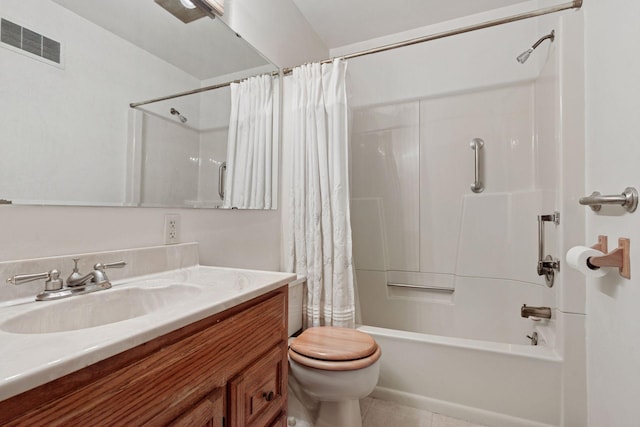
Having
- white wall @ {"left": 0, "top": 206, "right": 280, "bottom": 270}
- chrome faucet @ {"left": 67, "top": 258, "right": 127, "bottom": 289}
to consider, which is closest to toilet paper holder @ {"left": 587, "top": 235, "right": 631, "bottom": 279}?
white wall @ {"left": 0, "top": 206, "right": 280, "bottom": 270}

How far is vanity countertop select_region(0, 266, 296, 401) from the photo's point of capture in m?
0.39

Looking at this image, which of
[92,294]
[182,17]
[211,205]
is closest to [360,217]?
[211,205]

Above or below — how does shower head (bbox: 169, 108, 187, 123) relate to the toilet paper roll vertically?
above

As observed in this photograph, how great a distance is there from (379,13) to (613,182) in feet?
5.81

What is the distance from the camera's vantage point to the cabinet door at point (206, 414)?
604 mm

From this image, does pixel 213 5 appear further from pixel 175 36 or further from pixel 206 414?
pixel 206 414

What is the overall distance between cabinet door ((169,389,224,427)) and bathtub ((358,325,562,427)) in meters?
1.10

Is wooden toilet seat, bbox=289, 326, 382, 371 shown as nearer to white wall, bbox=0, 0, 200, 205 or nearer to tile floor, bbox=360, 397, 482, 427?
tile floor, bbox=360, 397, 482, 427

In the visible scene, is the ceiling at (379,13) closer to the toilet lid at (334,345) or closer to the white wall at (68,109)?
the white wall at (68,109)

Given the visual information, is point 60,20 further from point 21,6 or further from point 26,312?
point 26,312

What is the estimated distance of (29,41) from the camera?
30.0 inches

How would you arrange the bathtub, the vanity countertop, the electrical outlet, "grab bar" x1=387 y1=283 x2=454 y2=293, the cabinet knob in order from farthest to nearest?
"grab bar" x1=387 y1=283 x2=454 y2=293 < the bathtub < the electrical outlet < the cabinet knob < the vanity countertop

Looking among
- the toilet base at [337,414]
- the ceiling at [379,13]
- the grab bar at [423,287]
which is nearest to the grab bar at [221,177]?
the toilet base at [337,414]

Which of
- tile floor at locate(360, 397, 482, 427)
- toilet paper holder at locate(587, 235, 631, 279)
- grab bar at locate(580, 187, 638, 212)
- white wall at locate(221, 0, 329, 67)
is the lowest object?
tile floor at locate(360, 397, 482, 427)
